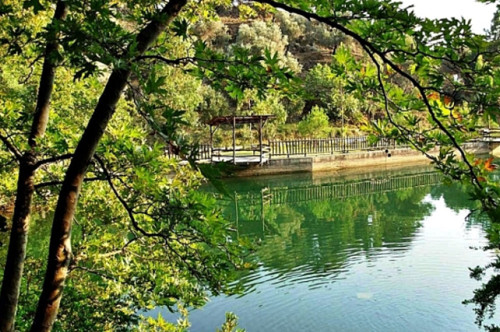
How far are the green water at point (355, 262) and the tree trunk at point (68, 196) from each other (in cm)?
69

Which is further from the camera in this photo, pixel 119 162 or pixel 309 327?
pixel 309 327

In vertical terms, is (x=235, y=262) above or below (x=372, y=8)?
below

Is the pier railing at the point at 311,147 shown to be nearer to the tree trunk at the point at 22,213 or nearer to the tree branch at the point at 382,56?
the tree trunk at the point at 22,213

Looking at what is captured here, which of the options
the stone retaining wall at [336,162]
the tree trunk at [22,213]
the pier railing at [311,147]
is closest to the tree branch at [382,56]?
the tree trunk at [22,213]

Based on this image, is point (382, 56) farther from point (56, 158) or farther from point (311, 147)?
point (311, 147)

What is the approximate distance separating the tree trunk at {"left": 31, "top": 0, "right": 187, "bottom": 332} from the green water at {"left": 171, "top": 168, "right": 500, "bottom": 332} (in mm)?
695

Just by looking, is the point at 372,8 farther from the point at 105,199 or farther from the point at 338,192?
the point at 338,192

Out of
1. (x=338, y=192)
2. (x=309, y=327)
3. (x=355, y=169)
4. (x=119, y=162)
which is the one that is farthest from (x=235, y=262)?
(x=355, y=169)

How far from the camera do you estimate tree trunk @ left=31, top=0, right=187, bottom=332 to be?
1306 millimetres

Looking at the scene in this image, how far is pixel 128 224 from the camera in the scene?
11.8 feet

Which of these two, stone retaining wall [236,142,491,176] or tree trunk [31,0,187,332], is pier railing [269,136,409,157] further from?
tree trunk [31,0,187,332]

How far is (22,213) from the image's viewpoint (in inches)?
63.2

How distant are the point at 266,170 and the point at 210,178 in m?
18.1

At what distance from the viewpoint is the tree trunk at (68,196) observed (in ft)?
4.28
